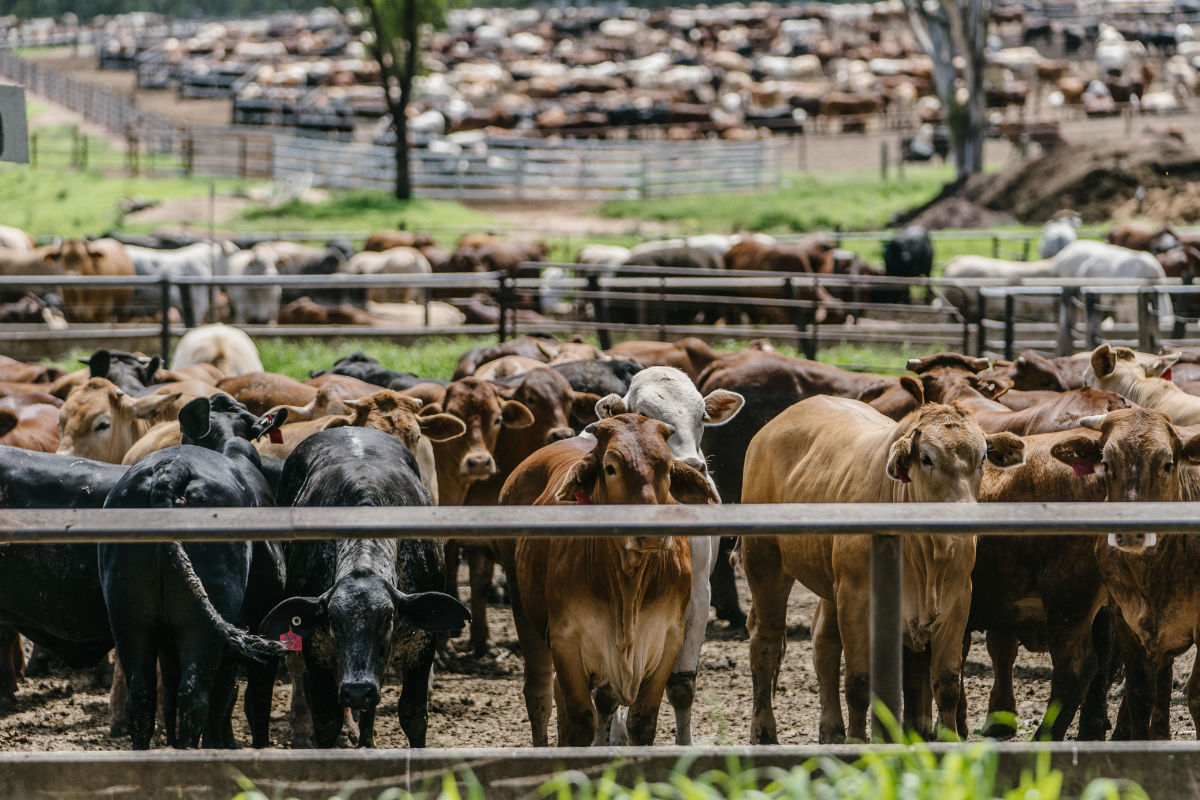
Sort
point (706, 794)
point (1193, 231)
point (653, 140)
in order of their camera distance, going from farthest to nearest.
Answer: point (653, 140)
point (1193, 231)
point (706, 794)

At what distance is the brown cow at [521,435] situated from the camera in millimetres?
9203

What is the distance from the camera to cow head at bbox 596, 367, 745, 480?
6.82 meters

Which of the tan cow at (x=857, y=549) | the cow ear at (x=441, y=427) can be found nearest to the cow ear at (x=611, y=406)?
the tan cow at (x=857, y=549)

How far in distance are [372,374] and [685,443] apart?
5.09 m

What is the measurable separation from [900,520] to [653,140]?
41229 millimetres

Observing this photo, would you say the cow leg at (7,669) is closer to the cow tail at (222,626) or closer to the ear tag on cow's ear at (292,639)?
the cow tail at (222,626)

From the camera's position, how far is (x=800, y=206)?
3234cm

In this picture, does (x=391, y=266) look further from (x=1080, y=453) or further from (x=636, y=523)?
(x=636, y=523)

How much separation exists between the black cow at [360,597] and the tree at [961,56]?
2983cm

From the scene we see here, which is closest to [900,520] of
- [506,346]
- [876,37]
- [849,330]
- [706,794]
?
[706,794]

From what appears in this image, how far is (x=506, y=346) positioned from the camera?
12.4 metres

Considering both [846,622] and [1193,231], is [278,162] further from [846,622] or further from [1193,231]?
[846,622]

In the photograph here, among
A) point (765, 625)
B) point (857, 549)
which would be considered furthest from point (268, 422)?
point (857, 549)

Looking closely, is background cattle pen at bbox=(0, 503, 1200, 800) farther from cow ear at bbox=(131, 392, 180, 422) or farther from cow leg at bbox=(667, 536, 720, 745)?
cow ear at bbox=(131, 392, 180, 422)
